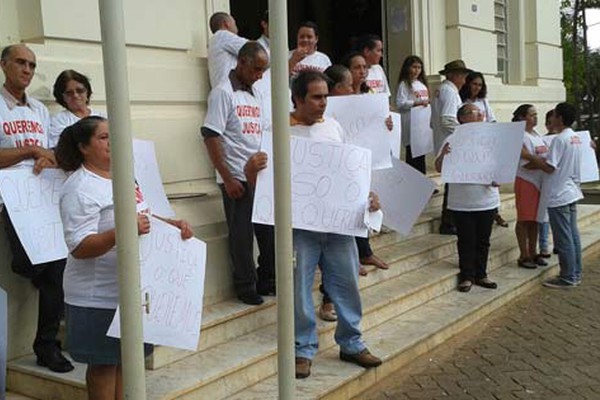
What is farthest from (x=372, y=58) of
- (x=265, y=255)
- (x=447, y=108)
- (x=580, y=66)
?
(x=580, y=66)

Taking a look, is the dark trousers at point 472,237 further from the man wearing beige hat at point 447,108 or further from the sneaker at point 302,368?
the sneaker at point 302,368

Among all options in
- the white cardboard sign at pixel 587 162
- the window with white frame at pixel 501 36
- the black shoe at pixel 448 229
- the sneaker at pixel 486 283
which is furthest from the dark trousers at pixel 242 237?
the window with white frame at pixel 501 36

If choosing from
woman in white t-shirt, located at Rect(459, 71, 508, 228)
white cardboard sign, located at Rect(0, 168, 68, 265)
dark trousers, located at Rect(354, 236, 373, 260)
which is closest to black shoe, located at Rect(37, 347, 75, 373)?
white cardboard sign, located at Rect(0, 168, 68, 265)

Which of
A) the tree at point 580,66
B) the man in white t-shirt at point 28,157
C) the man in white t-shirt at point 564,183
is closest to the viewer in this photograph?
the man in white t-shirt at point 28,157

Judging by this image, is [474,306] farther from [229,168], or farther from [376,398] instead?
[229,168]

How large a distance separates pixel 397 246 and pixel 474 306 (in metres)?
1.09

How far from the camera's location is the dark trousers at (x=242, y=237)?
184 inches

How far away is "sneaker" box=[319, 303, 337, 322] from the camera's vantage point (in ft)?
15.8

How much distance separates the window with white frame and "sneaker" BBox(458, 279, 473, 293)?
588 cm

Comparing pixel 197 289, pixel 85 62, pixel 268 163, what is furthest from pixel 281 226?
pixel 85 62

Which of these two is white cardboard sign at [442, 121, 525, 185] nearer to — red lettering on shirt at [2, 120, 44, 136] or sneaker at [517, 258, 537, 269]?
sneaker at [517, 258, 537, 269]

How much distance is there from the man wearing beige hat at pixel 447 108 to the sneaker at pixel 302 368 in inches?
129

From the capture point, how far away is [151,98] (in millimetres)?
4934

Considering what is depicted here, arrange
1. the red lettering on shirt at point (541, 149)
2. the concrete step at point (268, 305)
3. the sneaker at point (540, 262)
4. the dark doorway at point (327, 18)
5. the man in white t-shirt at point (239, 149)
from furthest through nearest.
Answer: the dark doorway at point (327, 18), the sneaker at point (540, 262), the red lettering on shirt at point (541, 149), the man in white t-shirt at point (239, 149), the concrete step at point (268, 305)
